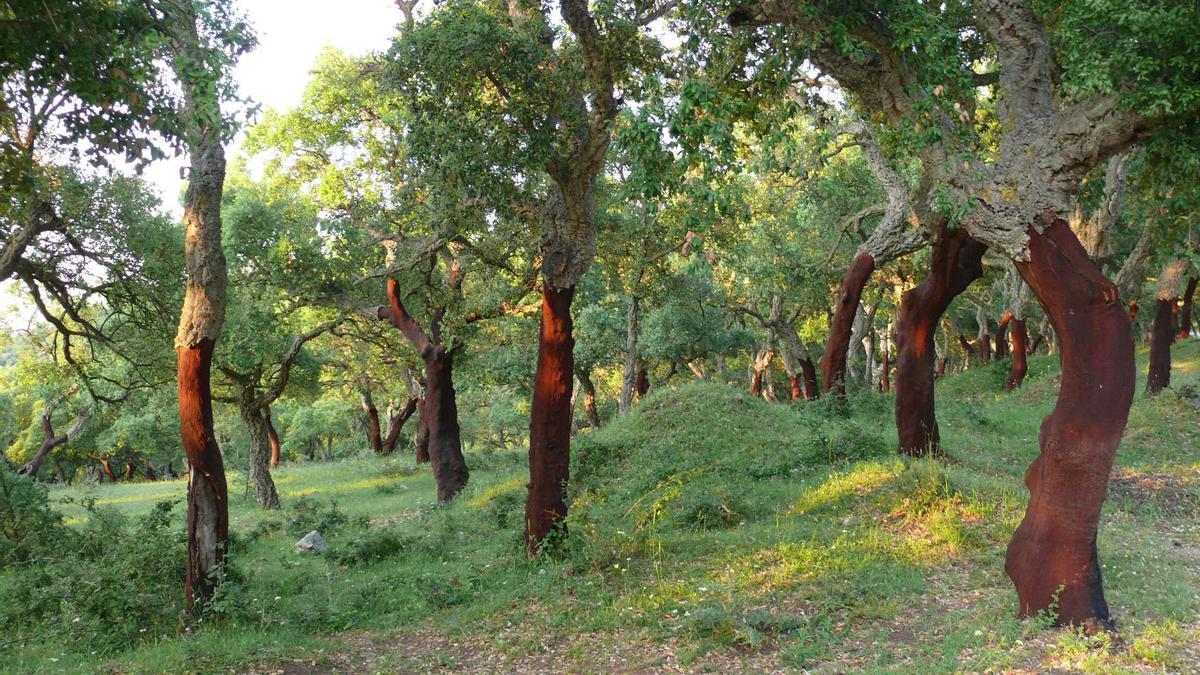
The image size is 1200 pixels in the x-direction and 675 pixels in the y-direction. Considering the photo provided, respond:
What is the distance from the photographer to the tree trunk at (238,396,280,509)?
1994 cm

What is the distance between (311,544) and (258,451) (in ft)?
26.1

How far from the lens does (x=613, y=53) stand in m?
9.99

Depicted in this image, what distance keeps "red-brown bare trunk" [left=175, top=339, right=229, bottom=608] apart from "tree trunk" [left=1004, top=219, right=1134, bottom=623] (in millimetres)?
8642

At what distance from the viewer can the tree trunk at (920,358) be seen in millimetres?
12609

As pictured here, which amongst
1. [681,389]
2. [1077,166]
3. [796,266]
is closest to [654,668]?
[1077,166]

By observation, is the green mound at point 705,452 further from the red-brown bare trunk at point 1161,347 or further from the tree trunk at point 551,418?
the red-brown bare trunk at point 1161,347

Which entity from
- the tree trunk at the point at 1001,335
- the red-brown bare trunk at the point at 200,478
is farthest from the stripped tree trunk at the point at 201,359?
the tree trunk at the point at 1001,335

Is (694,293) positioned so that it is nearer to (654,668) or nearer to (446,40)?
(446,40)

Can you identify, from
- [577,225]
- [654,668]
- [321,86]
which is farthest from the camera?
[321,86]

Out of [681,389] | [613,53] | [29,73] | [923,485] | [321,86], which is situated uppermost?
[321,86]

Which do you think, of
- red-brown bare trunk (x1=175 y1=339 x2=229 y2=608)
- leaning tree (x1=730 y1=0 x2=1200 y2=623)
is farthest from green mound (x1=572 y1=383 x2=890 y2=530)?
red-brown bare trunk (x1=175 y1=339 x2=229 y2=608)

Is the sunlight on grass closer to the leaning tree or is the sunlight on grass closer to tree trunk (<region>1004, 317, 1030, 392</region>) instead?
the leaning tree

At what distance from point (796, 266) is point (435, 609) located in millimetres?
16770

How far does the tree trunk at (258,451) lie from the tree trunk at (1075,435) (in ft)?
60.1
